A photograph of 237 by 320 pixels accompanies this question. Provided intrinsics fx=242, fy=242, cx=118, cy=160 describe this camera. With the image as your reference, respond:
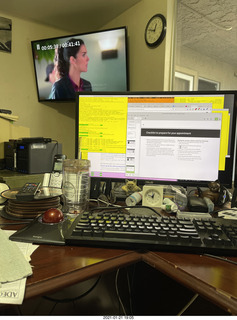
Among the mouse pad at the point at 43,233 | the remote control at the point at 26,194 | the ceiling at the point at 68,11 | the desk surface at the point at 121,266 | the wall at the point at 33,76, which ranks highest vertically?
the ceiling at the point at 68,11

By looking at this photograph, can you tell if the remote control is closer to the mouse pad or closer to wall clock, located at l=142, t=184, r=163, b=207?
the mouse pad

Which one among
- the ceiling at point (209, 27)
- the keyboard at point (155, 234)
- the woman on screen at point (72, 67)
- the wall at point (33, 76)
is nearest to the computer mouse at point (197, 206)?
the keyboard at point (155, 234)

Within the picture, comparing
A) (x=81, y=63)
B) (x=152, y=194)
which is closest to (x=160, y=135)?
(x=152, y=194)

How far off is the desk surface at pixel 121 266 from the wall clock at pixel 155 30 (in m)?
2.18

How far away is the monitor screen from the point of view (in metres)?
0.93

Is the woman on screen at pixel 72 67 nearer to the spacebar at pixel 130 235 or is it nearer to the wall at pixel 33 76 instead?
the wall at pixel 33 76

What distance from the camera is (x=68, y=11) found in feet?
9.22

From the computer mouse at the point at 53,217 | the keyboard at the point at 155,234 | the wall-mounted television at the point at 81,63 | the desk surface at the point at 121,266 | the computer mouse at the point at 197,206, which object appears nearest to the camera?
the desk surface at the point at 121,266

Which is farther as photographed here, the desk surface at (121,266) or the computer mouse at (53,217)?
the computer mouse at (53,217)

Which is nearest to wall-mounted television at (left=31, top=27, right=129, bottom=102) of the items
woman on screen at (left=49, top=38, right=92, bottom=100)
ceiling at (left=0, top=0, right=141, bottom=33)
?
woman on screen at (left=49, top=38, right=92, bottom=100)

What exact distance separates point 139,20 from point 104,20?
70 cm

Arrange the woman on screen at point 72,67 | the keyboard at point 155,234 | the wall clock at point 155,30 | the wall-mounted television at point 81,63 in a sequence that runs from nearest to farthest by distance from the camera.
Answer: the keyboard at point 155,234 → the wall clock at point 155,30 → the wall-mounted television at point 81,63 → the woman on screen at point 72,67

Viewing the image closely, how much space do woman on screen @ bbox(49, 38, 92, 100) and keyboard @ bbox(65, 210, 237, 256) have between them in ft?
7.59

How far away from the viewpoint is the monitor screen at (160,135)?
93 centimetres
